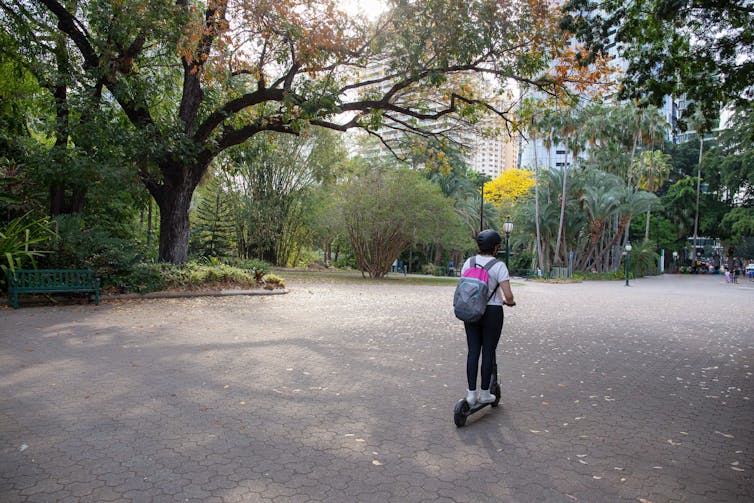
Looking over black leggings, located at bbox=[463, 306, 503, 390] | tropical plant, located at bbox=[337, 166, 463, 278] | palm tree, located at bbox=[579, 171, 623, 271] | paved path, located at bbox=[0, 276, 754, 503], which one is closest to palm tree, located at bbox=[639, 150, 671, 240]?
palm tree, located at bbox=[579, 171, 623, 271]

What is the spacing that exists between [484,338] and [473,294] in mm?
470

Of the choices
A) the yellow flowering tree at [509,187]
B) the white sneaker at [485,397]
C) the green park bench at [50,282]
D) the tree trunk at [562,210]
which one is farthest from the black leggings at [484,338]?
the yellow flowering tree at [509,187]

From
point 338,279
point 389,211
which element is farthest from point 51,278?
point 389,211

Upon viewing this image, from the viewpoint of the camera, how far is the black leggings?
4391mm

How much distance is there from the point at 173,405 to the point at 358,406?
5.60 ft

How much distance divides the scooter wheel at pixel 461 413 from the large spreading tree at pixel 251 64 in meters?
8.18

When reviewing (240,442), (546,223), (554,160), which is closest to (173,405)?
(240,442)

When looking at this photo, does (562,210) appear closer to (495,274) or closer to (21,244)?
(21,244)

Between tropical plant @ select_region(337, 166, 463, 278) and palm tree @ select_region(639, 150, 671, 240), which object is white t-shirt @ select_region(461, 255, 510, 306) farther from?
palm tree @ select_region(639, 150, 671, 240)

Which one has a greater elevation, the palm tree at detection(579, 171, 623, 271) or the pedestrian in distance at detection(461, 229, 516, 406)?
the palm tree at detection(579, 171, 623, 271)

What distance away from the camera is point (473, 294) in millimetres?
4254

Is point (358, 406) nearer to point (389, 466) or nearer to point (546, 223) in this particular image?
point (389, 466)

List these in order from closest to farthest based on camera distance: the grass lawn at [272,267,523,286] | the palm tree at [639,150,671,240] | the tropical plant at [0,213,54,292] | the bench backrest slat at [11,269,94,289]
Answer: the bench backrest slat at [11,269,94,289], the tropical plant at [0,213,54,292], the grass lawn at [272,267,523,286], the palm tree at [639,150,671,240]

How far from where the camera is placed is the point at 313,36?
10.6 meters
